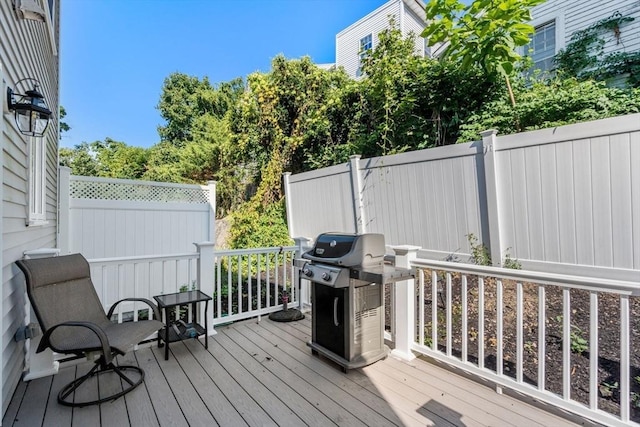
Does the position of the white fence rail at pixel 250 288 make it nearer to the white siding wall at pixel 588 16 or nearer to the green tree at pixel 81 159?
the white siding wall at pixel 588 16

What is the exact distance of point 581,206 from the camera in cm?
282

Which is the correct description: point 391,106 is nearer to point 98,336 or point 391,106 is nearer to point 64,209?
point 98,336

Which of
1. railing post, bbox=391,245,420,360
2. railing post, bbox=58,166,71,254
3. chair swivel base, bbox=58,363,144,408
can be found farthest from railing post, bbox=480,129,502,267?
railing post, bbox=58,166,71,254

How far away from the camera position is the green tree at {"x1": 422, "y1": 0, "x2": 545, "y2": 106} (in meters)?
3.50

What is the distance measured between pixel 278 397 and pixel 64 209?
461 cm

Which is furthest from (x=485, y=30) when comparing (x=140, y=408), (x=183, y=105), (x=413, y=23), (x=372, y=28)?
(x=183, y=105)

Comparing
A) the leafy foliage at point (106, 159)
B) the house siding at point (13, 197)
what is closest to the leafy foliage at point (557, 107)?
the house siding at point (13, 197)

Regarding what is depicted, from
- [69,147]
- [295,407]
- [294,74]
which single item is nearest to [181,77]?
[69,147]

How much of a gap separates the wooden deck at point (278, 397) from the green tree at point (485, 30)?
364cm

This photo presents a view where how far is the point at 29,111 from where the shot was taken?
7.12 feet

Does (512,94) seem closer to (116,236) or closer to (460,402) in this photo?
(460,402)

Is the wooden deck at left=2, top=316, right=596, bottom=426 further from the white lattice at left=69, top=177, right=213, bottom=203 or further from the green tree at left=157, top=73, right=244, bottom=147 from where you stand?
the green tree at left=157, top=73, right=244, bottom=147

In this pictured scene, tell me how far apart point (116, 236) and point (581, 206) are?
638cm

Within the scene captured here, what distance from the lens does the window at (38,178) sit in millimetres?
2915
